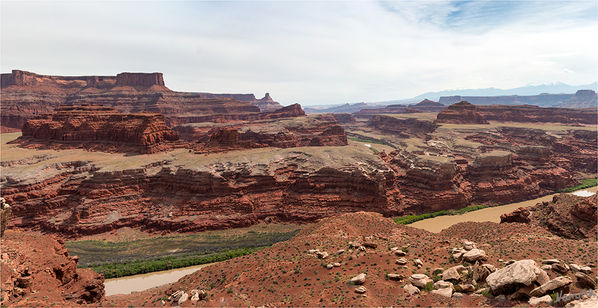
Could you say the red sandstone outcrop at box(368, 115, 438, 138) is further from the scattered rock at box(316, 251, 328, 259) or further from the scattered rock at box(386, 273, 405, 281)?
the scattered rock at box(386, 273, 405, 281)

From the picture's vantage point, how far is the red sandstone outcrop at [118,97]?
4892 inches

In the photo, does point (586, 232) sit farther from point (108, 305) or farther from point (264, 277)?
point (108, 305)

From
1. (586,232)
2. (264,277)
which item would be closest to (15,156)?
(264,277)

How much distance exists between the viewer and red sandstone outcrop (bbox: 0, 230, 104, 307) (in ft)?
54.4

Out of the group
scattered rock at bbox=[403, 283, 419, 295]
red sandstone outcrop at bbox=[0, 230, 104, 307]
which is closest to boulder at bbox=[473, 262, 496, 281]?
scattered rock at bbox=[403, 283, 419, 295]

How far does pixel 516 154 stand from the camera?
66.1m

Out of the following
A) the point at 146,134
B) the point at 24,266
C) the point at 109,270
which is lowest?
the point at 109,270

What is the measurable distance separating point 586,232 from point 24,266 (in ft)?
152

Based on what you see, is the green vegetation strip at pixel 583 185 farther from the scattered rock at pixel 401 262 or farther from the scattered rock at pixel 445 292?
the scattered rock at pixel 445 292

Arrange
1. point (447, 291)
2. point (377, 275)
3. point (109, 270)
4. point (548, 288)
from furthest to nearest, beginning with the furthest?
point (109, 270) → point (377, 275) → point (447, 291) → point (548, 288)

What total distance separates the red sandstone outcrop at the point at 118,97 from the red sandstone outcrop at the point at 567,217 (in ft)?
429

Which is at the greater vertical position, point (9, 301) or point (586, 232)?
point (9, 301)

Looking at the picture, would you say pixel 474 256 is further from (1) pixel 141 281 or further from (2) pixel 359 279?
(1) pixel 141 281

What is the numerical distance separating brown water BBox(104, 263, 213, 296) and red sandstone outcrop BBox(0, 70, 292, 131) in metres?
108
